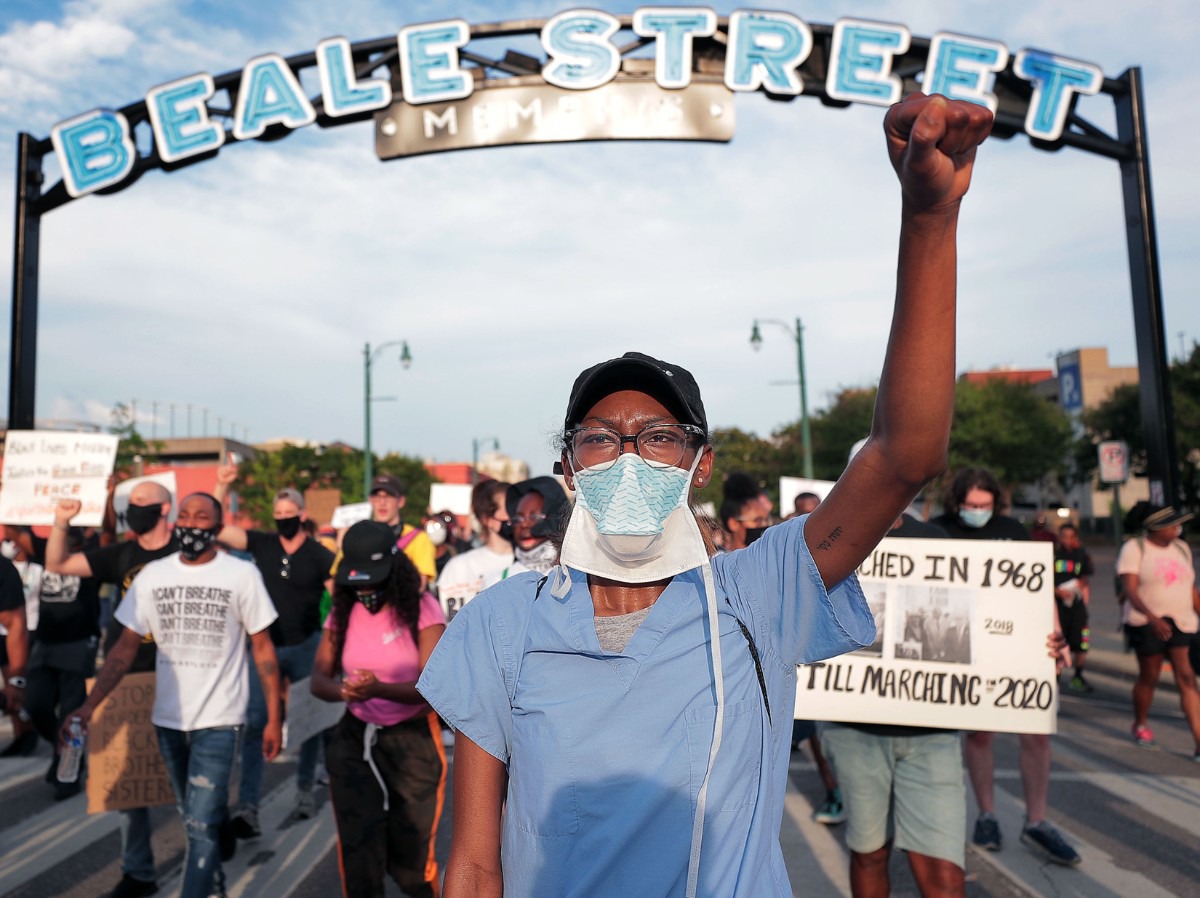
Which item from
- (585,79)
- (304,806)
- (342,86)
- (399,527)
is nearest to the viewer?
(304,806)

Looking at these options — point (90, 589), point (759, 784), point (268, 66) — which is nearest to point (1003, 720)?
point (759, 784)

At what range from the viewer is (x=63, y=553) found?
6.71 metres

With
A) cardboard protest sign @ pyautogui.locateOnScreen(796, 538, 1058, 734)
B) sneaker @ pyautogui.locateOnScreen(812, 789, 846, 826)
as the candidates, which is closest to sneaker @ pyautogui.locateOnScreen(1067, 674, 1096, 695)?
sneaker @ pyautogui.locateOnScreen(812, 789, 846, 826)

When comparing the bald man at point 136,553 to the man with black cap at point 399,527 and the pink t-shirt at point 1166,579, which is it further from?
the pink t-shirt at point 1166,579

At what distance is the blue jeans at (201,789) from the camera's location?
462cm

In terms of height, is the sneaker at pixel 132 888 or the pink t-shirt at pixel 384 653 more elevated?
the pink t-shirt at pixel 384 653

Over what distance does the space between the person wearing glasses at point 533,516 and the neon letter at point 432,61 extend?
386 inches

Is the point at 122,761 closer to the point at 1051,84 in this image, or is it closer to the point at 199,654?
the point at 199,654

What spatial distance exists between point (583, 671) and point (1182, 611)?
795 cm

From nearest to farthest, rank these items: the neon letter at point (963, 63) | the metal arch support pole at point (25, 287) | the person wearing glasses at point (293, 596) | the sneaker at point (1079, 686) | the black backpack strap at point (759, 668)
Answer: the black backpack strap at point (759, 668), the person wearing glasses at point (293, 596), the sneaker at point (1079, 686), the metal arch support pole at point (25, 287), the neon letter at point (963, 63)

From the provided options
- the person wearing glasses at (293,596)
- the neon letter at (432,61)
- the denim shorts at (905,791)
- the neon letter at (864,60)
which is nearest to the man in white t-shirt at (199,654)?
the person wearing glasses at (293,596)

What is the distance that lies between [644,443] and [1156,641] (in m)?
7.77

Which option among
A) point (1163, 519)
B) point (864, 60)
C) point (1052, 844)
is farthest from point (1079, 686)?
point (864, 60)

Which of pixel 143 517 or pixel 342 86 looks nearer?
pixel 143 517
